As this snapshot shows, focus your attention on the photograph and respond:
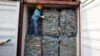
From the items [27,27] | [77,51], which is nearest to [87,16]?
[77,51]

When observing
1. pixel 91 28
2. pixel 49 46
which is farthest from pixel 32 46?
pixel 91 28

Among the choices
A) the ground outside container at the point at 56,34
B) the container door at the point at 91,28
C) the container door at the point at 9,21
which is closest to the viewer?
the container door at the point at 91,28

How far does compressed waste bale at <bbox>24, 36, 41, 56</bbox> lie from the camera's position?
304 centimetres

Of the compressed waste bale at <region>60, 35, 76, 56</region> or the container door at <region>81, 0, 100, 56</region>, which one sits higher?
the container door at <region>81, 0, 100, 56</region>

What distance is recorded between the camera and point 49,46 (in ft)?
10.0

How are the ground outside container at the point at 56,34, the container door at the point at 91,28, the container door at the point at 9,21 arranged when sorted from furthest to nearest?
1. the ground outside container at the point at 56,34
2. the container door at the point at 9,21
3. the container door at the point at 91,28

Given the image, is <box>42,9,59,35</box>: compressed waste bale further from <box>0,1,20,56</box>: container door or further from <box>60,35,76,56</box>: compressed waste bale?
<box>0,1,20,56</box>: container door

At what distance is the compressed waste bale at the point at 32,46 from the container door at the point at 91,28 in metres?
0.79

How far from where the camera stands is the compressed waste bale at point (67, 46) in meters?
3.05

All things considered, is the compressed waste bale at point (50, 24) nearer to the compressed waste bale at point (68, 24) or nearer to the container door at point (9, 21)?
the compressed waste bale at point (68, 24)

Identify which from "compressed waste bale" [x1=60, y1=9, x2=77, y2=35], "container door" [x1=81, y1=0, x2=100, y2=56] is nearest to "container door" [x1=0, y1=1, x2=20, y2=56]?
"compressed waste bale" [x1=60, y1=9, x2=77, y2=35]

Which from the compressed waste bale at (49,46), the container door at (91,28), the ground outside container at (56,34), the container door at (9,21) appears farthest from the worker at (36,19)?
the container door at (91,28)

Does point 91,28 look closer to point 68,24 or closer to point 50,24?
point 68,24

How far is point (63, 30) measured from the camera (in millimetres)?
3107
